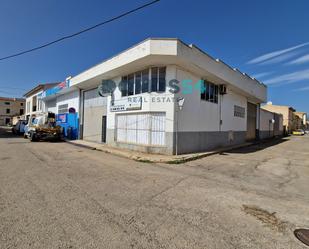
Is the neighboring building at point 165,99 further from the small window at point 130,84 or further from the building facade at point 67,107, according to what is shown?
the building facade at point 67,107

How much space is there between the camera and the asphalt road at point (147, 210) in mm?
2943

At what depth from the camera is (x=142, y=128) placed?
40.8 ft

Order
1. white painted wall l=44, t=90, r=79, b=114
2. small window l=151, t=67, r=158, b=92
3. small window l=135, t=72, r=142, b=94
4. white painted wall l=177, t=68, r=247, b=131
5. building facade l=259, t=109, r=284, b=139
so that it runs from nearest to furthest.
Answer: small window l=151, t=67, r=158, b=92 < white painted wall l=177, t=68, r=247, b=131 < small window l=135, t=72, r=142, b=94 < white painted wall l=44, t=90, r=79, b=114 < building facade l=259, t=109, r=284, b=139

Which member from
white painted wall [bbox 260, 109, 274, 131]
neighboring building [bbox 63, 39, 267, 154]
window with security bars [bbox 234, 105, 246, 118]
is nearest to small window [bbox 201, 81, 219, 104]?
neighboring building [bbox 63, 39, 267, 154]

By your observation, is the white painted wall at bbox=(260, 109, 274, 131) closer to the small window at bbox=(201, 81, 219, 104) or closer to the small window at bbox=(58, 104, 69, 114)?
the small window at bbox=(201, 81, 219, 104)

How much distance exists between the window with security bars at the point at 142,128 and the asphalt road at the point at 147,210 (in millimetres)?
4837

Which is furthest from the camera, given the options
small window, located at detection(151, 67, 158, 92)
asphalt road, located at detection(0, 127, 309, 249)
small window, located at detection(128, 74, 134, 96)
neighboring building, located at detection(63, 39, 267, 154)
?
small window, located at detection(128, 74, 134, 96)

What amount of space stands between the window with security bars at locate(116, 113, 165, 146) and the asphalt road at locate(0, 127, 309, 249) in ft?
15.9

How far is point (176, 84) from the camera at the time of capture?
11320 mm

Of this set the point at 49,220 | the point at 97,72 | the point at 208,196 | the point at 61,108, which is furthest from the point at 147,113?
the point at 61,108

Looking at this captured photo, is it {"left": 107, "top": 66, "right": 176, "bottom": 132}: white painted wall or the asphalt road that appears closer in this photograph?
the asphalt road

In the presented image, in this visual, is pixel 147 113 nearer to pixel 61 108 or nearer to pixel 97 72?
pixel 97 72

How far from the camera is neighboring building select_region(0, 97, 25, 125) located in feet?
232

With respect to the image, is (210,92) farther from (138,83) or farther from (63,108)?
(63,108)
